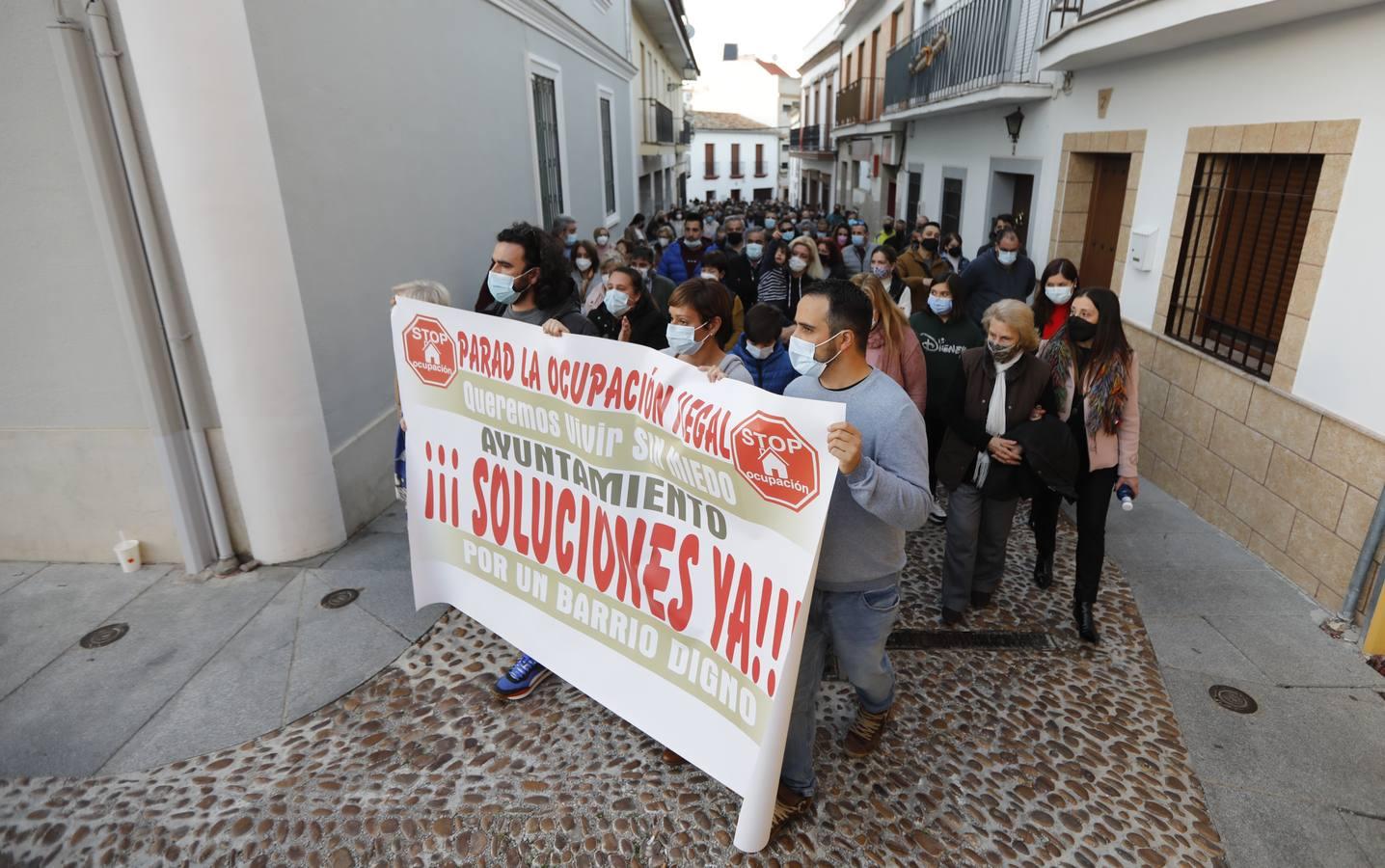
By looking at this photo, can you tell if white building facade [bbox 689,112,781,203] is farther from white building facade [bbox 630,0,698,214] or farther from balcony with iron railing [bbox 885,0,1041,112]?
balcony with iron railing [bbox 885,0,1041,112]

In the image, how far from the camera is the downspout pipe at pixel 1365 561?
3883 mm

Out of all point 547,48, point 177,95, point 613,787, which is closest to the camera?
point 613,787

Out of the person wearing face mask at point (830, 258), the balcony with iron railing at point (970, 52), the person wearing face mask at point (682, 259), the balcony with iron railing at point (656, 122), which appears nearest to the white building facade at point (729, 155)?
the balcony with iron railing at point (656, 122)

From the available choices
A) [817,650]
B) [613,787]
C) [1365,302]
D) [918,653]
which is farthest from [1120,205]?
[613,787]

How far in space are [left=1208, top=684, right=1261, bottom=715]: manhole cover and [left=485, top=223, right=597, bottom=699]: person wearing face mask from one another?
3.04 metres

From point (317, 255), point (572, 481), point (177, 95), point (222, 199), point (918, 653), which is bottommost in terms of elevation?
point (918, 653)

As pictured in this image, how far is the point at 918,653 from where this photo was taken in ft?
12.8

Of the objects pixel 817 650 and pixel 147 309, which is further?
pixel 147 309

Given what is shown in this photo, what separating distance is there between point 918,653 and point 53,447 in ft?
15.9

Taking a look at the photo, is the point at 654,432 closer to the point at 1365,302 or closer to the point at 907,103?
the point at 1365,302

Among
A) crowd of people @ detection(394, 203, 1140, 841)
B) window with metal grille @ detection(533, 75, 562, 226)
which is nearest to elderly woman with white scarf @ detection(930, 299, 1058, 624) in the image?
crowd of people @ detection(394, 203, 1140, 841)

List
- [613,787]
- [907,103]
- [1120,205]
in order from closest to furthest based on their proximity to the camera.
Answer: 1. [613,787]
2. [1120,205]
3. [907,103]

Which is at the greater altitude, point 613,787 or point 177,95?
point 177,95

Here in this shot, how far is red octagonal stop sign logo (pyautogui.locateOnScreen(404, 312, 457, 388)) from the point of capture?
11.7ft
